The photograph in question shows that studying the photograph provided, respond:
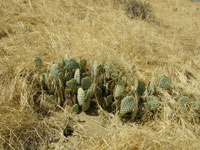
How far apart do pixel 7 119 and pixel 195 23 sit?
4.33 m

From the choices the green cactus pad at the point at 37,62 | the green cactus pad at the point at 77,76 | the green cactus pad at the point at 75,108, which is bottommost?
the green cactus pad at the point at 75,108

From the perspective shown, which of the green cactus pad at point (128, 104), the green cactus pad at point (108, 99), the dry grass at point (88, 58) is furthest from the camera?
the green cactus pad at point (108, 99)

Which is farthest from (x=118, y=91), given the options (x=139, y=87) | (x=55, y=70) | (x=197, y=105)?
(x=197, y=105)

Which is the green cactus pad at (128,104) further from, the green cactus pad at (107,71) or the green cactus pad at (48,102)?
the green cactus pad at (48,102)

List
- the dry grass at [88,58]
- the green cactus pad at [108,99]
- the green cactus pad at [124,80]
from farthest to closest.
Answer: the green cactus pad at [124,80]
the green cactus pad at [108,99]
the dry grass at [88,58]

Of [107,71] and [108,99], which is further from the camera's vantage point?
[107,71]

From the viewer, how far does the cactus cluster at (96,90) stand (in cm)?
152

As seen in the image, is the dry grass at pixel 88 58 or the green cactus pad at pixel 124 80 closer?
the dry grass at pixel 88 58

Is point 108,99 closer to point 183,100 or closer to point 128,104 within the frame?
point 128,104

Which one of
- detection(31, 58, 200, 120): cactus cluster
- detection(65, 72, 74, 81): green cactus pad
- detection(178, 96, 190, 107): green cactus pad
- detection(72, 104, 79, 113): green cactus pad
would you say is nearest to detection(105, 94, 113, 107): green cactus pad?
detection(31, 58, 200, 120): cactus cluster

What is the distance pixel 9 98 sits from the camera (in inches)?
56.9

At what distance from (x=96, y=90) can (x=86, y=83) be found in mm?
105

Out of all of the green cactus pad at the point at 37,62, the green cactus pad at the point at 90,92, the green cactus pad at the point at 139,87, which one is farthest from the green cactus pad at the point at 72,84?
the green cactus pad at the point at 139,87

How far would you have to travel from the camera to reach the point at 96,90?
1609 mm
